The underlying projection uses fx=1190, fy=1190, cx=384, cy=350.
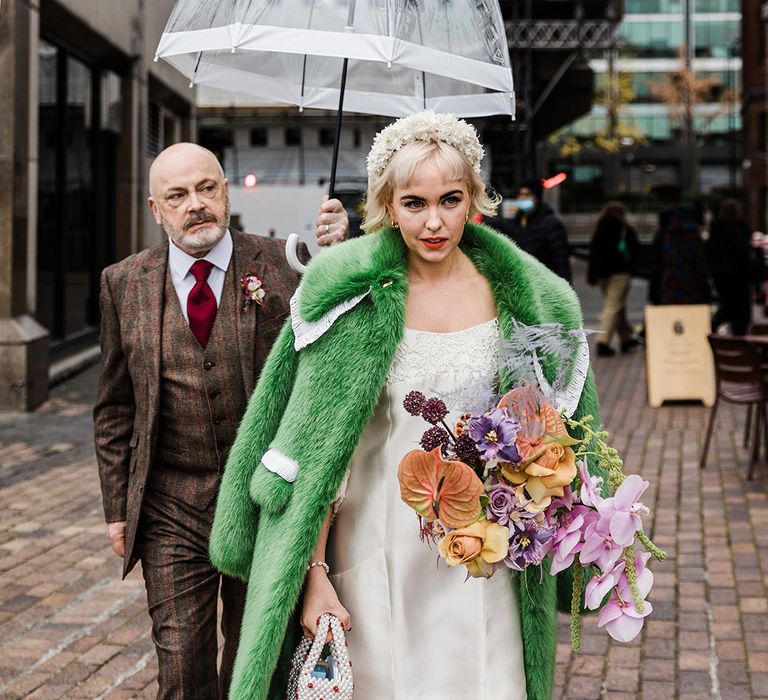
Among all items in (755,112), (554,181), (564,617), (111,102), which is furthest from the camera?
(755,112)

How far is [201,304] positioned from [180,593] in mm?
871

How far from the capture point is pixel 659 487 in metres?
8.54

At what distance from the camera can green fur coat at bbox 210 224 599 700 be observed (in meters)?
2.98

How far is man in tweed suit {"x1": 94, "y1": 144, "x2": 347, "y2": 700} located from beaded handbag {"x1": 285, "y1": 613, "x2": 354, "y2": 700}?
0.66 meters

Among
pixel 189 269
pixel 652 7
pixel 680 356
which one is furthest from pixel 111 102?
pixel 652 7

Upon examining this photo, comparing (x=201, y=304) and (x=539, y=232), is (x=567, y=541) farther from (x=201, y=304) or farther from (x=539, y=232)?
(x=539, y=232)

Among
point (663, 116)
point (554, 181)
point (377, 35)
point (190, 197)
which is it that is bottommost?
point (190, 197)

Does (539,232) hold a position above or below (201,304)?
above

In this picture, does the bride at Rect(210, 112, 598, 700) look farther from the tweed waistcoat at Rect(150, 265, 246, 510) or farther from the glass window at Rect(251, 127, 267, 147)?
the glass window at Rect(251, 127, 267, 147)

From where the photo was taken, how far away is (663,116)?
94.5 m

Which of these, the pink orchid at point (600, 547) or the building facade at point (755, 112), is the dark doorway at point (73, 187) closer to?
the pink orchid at point (600, 547)

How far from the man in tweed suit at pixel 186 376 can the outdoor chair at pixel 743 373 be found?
233 inches

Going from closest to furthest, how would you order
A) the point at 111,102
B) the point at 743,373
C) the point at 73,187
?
the point at 743,373, the point at 73,187, the point at 111,102

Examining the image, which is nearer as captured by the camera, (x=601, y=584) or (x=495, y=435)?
(x=495, y=435)
